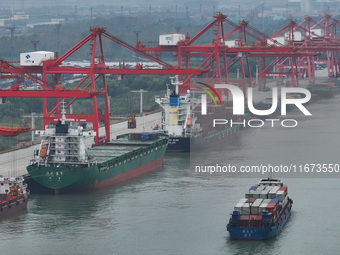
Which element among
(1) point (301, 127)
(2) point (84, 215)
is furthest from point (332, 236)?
(1) point (301, 127)

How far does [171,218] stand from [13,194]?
10.7 metres

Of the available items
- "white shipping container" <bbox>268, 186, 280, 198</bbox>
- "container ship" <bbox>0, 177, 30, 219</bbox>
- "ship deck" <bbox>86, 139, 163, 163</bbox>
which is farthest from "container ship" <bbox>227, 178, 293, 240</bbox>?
"ship deck" <bbox>86, 139, 163, 163</bbox>

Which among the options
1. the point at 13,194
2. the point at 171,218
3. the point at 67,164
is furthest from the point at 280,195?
the point at 13,194

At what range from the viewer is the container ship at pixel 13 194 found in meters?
73.0

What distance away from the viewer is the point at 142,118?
129250mm

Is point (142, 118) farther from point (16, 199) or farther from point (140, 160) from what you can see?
point (16, 199)

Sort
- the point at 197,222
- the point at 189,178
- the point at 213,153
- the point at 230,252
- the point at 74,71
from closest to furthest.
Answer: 1. the point at 230,252
2. the point at 197,222
3. the point at 189,178
4. the point at 74,71
5. the point at 213,153

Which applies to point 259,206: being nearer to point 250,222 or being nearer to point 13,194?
point 250,222

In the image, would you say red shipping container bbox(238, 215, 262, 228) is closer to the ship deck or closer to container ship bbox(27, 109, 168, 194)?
container ship bbox(27, 109, 168, 194)

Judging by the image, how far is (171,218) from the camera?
237 feet

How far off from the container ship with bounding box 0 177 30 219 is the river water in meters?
0.76

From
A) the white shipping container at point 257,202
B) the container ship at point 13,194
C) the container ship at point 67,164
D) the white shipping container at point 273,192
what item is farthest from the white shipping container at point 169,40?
the white shipping container at point 257,202

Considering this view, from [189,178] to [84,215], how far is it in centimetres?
1614

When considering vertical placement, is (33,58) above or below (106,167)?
above
